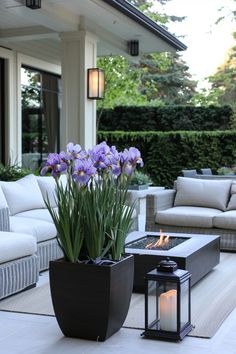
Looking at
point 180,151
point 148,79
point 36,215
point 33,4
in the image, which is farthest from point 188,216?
point 148,79

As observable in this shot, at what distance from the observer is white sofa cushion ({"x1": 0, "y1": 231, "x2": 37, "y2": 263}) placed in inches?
164

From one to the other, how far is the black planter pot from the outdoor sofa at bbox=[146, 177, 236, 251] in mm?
3046

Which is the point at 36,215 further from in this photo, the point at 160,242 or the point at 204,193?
the point at 204,193

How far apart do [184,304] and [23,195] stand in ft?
9.01

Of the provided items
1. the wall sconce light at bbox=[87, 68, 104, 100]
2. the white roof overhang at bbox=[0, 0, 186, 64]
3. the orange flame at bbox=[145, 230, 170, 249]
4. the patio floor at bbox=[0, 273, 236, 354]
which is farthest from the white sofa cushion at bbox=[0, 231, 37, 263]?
the wall sconce light at bbox=[87, 68, 104, 100]

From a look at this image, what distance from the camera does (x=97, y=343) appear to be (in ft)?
10.9

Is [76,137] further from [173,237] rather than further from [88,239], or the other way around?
[88,239]

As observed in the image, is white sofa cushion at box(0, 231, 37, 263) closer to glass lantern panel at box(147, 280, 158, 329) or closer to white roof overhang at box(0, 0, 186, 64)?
glass lantern panel at box(147, 280, 158, 329)

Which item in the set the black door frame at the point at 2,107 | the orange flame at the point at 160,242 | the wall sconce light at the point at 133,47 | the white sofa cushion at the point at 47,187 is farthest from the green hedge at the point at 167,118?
the orange flame at the point at 160,242

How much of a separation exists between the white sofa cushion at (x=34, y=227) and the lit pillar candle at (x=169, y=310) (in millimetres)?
1892

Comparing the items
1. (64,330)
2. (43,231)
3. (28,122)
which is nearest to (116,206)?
(64,330)

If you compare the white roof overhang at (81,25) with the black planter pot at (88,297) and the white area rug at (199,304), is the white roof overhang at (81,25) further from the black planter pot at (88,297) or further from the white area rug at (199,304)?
the black planter pot at (88,297)

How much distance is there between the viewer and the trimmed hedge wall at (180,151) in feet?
43.4

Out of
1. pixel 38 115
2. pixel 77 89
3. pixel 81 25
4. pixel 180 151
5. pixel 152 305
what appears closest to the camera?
pixel 152 305
